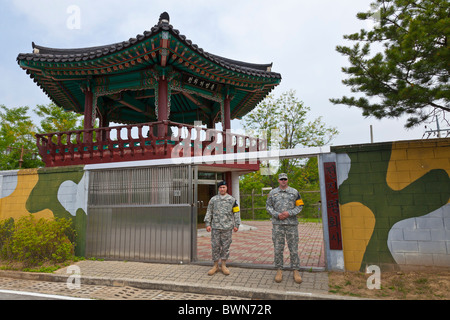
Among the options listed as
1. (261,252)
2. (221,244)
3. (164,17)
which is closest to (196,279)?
(221,244)

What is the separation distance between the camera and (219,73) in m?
9.96

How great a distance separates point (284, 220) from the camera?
4.79 metres

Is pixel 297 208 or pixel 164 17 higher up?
pixel 164 17

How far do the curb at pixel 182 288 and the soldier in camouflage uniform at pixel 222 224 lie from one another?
0.72 metres

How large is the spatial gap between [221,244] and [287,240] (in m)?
1.30

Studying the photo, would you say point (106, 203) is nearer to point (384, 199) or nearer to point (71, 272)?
point (71, 272)

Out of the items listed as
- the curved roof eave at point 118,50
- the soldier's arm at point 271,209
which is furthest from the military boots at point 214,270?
the curved roof eave at point 118,50

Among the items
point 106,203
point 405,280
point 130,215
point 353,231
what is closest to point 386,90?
point 353,231

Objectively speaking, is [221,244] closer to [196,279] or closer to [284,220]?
[196,279]

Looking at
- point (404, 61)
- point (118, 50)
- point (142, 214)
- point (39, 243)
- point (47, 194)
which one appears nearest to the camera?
point (404, 61)

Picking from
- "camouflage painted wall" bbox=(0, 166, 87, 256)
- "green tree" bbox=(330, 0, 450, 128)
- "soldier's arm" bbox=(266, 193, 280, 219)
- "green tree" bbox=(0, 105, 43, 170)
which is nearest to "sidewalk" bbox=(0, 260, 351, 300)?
"soldier's arm" bbox=(266, 193, 280, 219)

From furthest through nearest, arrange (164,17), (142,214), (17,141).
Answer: (17,141) < (164,17) < (142,214)

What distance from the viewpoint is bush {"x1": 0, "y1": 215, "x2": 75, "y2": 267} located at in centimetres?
596

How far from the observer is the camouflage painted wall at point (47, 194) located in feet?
22.7
